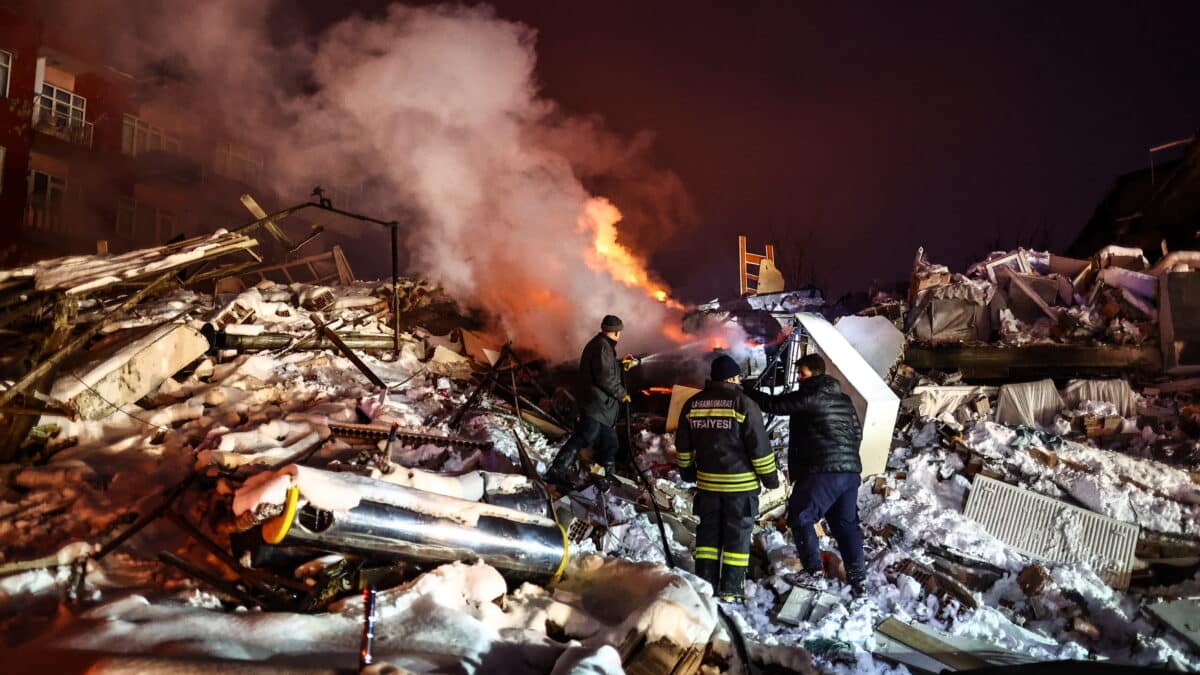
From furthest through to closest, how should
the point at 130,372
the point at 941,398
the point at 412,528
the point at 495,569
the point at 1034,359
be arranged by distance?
the point at 1034,359 → the point at 941,398 → the point at 130,372 → the point at 495,569 → the point at 412,528

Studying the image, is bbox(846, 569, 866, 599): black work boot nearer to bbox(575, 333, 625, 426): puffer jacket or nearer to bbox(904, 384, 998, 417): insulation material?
bbox(575, 333, 625, 426): puffer jacket

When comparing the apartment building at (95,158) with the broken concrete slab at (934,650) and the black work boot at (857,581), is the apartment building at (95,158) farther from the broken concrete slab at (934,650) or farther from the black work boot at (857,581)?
the broken concrete slab at (934,650)

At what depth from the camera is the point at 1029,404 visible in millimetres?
7918

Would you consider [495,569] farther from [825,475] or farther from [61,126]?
[61,126]

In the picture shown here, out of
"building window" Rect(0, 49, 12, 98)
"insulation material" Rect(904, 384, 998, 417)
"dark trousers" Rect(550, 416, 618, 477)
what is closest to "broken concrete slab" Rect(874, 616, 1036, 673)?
"dark trousers" Rect(550, 416, 618, 477)

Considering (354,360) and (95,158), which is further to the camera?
(95,158)

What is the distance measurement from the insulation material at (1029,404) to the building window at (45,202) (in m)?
27.8

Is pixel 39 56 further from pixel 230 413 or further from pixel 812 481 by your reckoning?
pixel 812 481

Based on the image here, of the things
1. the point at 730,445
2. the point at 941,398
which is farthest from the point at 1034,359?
the point at 730,445

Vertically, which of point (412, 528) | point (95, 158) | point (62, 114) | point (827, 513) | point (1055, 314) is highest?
point (62, 114)

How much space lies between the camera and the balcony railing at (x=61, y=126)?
68.2 ft

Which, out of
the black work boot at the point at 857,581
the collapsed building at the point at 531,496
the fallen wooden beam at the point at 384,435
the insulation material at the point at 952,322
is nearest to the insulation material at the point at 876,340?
the collapsed building at the point at 531,496

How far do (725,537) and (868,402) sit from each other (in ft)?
9.01

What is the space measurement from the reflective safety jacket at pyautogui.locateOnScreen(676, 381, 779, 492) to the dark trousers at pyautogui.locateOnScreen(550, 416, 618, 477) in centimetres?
167
